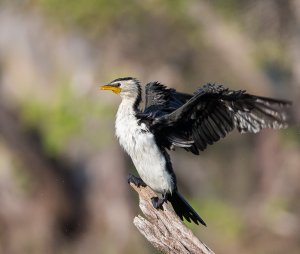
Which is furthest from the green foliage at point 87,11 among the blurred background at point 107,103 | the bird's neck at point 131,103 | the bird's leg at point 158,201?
the bird's leg at point 158,201

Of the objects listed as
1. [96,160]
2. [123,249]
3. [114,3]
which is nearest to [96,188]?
[96,160]

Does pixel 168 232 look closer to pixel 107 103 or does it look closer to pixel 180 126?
pixel 180 126

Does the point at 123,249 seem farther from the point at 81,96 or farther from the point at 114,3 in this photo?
the point at 114,3

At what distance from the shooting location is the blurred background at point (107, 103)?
67.1ft

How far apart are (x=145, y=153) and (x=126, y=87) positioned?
2.58 ft

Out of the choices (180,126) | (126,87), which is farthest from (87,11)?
(180,126)

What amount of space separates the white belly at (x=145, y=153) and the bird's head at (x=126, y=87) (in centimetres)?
46

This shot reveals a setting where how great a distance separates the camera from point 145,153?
8492 mm

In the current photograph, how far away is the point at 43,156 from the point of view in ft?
67.7

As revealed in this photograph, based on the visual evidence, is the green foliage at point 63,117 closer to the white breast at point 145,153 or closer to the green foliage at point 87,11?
the green foliage at point 87,11

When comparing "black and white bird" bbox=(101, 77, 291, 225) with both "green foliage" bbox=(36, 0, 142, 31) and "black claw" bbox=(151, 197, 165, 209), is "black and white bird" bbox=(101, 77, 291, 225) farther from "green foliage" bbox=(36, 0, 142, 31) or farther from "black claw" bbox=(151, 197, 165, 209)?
"green foliage" bbox=(36, 0, 142, 31)

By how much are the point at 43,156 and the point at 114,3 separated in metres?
3.76

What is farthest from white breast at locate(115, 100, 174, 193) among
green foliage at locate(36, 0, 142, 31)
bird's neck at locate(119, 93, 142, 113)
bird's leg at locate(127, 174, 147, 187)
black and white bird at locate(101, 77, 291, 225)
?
green foliage at locate(36, 0, 142, 31)

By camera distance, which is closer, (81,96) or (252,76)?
(81,96)
